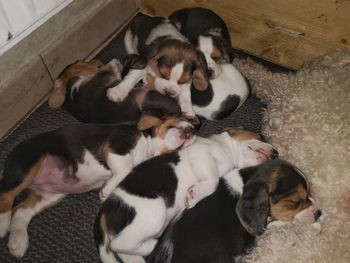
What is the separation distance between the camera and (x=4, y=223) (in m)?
2.27

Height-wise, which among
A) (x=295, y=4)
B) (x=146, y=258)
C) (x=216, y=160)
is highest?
(x=295, y=4)

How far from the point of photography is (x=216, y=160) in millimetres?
2408

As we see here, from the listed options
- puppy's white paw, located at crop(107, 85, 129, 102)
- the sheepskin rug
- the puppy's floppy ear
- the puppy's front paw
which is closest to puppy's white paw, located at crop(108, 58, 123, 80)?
the puppy's floppy ear

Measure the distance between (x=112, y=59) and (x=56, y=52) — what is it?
0.49 metres

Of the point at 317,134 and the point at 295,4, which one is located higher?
the point at 295,4

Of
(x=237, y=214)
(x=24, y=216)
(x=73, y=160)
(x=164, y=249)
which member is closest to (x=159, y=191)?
(x=164, y=249)

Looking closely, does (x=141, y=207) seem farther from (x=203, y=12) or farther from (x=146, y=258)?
(x=203, y=12)

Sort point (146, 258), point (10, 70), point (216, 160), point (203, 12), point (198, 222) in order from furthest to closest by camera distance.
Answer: point (203, 12) < point (10, 70) < point (216, 160) < point (146, 258) < point (198, 222)

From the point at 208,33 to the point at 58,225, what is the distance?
5.30 feet

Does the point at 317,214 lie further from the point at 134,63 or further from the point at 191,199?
the point at 134,63

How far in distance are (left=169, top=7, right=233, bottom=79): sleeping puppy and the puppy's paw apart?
0.90m

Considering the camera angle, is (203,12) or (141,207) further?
(203,12)

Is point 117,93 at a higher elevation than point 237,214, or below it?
higher

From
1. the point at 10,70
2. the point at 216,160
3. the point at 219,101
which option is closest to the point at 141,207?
the point at 216,160
